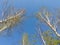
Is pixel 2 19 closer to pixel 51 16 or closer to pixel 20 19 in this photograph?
pixel 20 19

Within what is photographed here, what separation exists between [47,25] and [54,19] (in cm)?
21

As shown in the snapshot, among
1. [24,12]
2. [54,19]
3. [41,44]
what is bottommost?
[41,44]

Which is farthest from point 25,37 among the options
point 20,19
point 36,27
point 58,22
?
point 58,22

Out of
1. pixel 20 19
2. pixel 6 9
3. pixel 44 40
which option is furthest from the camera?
pixel 44 40

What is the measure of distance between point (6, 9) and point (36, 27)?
1096mm

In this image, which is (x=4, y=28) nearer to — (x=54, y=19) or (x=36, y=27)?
(x=36, y=27)

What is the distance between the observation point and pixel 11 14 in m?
4.46

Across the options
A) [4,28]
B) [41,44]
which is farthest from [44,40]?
[4,28]

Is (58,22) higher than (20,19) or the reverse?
the reverse

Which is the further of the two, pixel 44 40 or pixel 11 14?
pixel 44 40

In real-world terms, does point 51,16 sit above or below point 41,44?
above

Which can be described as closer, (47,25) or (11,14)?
(11,14)

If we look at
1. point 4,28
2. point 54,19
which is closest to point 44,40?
point 54,19

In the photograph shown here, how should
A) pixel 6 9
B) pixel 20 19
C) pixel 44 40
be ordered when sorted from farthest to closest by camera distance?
1. pixel 44 40
2. pixel 20 19
3. pixel 6 9
